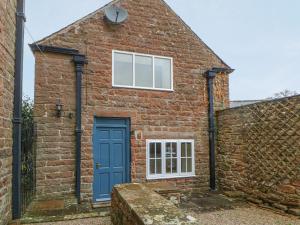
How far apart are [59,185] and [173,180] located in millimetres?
3413

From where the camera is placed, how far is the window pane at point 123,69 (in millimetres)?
7512

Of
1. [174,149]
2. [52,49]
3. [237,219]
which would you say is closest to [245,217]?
[237,219]

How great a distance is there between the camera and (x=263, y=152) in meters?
6.80

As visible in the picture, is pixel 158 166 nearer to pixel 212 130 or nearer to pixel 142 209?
pixel 212 130

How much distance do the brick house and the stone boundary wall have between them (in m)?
0.71

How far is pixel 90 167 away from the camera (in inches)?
270

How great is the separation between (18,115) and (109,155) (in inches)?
118

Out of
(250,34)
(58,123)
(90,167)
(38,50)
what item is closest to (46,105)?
(58,123)

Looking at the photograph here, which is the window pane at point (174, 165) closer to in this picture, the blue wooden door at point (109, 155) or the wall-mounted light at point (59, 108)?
the blue wooden door at point (109, 155)

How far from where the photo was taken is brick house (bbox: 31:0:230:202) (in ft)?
21.8

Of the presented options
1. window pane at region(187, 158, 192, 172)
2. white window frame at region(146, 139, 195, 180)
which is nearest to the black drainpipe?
white window frame at region(146, 139, 195, 180)

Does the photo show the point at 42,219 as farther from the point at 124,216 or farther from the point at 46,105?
the point at 46,105

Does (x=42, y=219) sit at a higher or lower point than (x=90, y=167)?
lower

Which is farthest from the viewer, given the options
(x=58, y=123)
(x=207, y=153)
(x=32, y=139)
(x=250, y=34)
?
(x=250, y=34)
